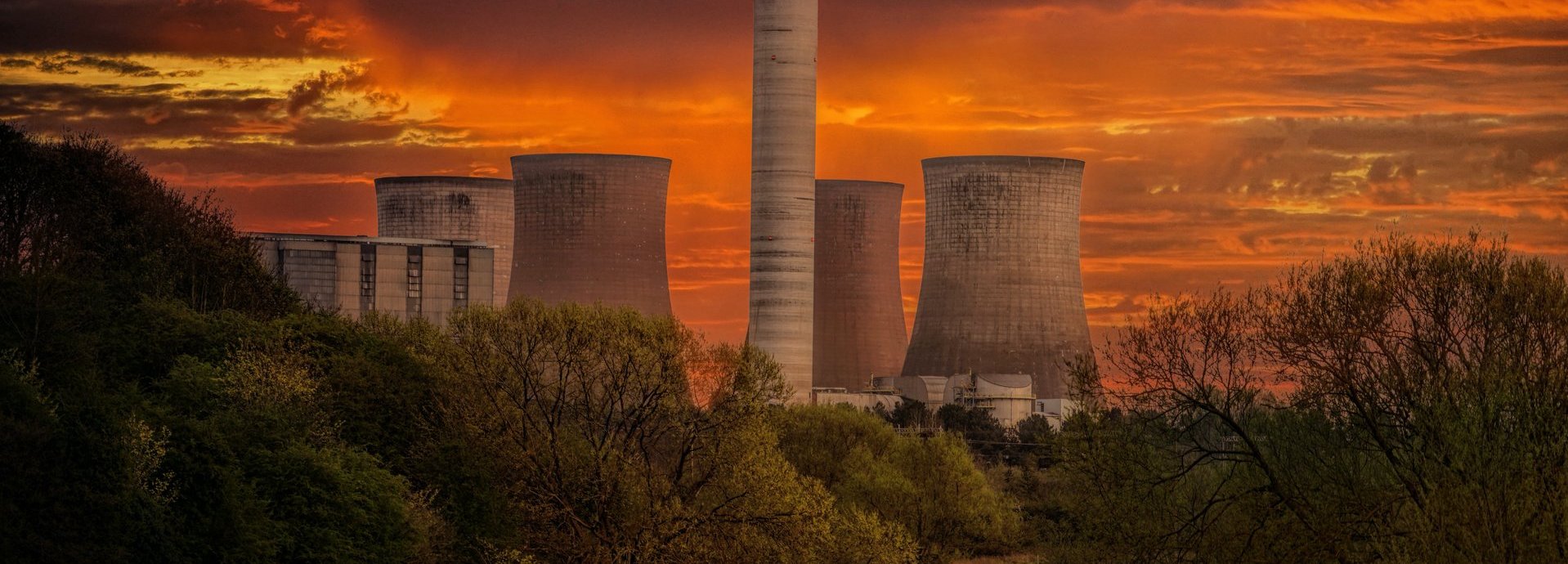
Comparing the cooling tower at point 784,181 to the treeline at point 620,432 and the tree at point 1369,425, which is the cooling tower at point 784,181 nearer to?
the treeline at point 620,432

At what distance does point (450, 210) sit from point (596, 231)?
28409mm

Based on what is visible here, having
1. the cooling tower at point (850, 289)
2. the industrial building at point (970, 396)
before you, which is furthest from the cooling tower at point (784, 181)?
the cooling tower at point (850, 289)

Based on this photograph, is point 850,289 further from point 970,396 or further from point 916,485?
point 916,485

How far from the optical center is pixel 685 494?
3672cm

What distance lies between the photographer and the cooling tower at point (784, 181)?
8825cm

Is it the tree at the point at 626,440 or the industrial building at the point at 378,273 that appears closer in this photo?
the tree at the point at 626,440

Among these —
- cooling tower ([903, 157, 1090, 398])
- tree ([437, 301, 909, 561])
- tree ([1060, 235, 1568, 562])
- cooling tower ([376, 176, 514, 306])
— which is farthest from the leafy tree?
cooling tower ([376, 176, 514, 306])

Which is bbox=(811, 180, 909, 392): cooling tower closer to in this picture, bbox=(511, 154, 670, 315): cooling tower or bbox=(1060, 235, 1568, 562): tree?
bbox=(511, 154, 670, 315): cooling tower

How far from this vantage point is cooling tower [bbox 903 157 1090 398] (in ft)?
398

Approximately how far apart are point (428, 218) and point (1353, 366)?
Result: 413 ft

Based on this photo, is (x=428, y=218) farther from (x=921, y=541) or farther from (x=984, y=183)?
(x=921, y=541)

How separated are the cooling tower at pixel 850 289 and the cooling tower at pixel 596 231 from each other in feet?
58.4

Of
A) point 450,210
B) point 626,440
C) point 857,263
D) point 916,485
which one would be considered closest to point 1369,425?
point 626,440

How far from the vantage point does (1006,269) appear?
4759 inches
